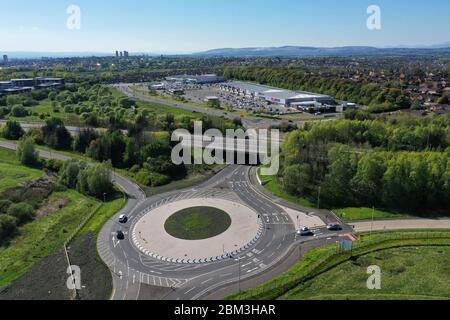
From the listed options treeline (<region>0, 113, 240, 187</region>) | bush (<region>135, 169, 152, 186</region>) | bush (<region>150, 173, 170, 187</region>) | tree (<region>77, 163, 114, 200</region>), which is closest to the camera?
tree (<region>77, 163, 114, 200</region>)

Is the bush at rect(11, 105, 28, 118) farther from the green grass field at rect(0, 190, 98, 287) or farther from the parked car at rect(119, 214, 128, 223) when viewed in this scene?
the parked car at rect(119, 214, 128, 223)

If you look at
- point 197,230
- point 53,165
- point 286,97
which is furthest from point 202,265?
point 286,97

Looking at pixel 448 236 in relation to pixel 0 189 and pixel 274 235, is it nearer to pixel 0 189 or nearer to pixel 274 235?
pixel 274 235

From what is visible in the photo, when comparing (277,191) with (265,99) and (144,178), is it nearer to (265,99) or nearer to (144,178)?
(144,178)

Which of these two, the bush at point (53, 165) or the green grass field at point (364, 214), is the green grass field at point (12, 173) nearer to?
the bush at point (53, 165)

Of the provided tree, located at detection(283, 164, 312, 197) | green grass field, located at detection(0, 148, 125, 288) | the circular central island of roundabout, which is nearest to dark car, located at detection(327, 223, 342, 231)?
the circular central island of roundabout

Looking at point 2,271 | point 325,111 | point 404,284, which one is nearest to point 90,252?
point 2,271
